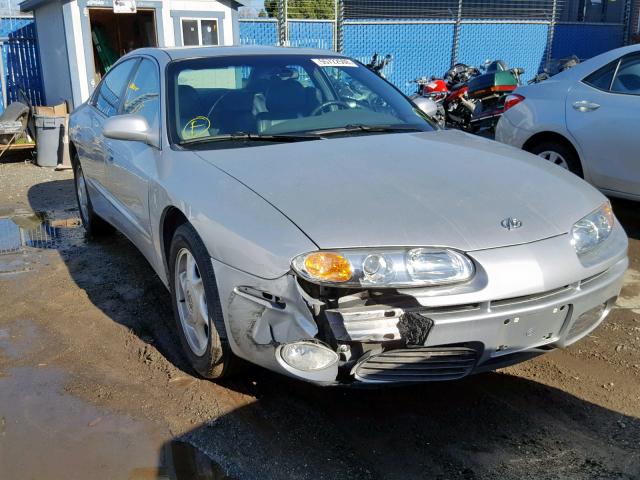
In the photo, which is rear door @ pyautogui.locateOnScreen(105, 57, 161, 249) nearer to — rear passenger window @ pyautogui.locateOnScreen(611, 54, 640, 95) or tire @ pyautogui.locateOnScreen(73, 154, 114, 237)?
tire @ pyautogui.locateOnScreen(73, 154, 114, 237)

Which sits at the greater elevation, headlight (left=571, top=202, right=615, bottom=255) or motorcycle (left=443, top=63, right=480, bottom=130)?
headlight (left=571, top=202, right=615, bottom=255)

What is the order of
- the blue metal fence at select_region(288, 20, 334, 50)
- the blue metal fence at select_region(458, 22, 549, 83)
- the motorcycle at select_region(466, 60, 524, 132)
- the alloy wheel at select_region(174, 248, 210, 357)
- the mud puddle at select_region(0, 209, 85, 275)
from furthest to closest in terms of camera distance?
the blue metal fence at select_region(458, 22, 549, 83) → the blue metal fence at select_region(288, 20, 334, 50) → the motorcycle at select_region(466, 60, 524, 132) → the mud puddle at select_region(0, 209, 85, 275) → the alloy wheel at select_region(174, 248, 210, 357)

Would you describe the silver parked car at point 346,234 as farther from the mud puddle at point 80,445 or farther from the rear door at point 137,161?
the mud puddle at point 80,445

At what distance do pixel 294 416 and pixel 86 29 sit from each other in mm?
10848

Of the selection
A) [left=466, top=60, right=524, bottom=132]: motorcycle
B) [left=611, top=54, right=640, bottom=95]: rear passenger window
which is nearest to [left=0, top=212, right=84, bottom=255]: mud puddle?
[left=611, top=54, right=640, bottom=95]: rear passenger window

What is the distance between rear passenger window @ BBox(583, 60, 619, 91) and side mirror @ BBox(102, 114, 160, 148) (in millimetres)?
3937

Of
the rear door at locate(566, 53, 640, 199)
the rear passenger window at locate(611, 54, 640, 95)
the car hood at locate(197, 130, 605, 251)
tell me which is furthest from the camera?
the rear passenger window at locate(611, 54, 640, 95)

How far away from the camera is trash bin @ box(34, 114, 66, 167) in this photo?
1046cm

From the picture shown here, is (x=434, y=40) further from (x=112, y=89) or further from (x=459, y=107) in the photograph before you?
(x=112, y=89)

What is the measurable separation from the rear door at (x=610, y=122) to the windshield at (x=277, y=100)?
206 cm

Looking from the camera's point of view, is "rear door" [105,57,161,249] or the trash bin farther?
the trash bin

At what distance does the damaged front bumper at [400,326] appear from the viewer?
8.04 feet

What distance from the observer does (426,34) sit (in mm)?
16641

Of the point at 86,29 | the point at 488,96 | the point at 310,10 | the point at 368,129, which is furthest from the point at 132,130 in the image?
the point at 310,10
